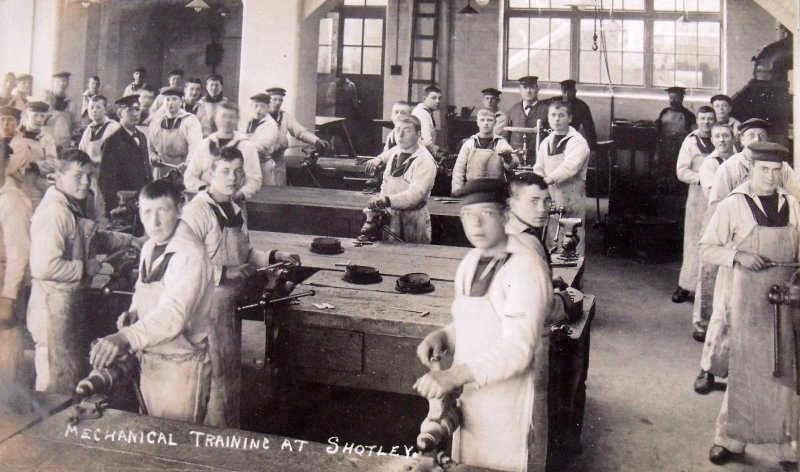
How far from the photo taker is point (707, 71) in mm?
3719

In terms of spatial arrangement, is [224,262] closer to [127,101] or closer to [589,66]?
[127,101]

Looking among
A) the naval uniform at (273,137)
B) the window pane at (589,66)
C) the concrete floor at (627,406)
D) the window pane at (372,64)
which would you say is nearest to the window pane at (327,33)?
the window pane at (372,64)

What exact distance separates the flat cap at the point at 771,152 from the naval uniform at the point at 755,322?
0.11 meters

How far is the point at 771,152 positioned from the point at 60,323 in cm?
291

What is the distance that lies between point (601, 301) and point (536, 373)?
4.85 ft

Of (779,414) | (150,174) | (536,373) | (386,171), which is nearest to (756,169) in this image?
(779,414)

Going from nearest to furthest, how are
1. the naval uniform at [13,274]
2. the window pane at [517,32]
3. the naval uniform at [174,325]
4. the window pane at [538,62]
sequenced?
1. the naval uniform at [174,325]
2. the naval uniform at [13,274]
3. the window pane at [517,32]
4. the window pane at [538,62]

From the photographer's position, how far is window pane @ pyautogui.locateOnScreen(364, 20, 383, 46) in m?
9.24

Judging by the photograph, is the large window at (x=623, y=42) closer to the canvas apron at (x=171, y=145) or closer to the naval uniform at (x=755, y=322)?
the naval uniform at (x=755, y=322)

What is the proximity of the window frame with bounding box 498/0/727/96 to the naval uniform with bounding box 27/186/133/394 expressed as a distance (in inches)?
113

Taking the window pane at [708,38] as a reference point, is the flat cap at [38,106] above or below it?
below

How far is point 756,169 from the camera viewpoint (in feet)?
7.77

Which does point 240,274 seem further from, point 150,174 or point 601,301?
point 601,301

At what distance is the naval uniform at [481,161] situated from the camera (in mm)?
3082
